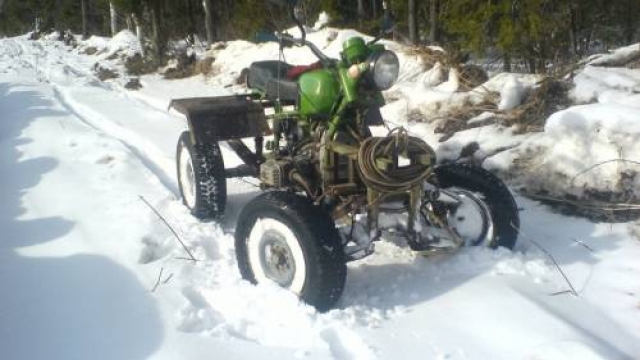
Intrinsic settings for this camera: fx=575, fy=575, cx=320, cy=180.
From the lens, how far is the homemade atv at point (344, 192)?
2.88 m

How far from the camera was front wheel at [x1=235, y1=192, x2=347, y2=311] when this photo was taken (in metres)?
2.78

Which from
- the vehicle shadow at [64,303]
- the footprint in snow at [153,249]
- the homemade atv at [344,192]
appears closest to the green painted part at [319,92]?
the homemade atv at [344,192]

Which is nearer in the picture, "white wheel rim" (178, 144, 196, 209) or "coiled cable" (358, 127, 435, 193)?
"coiled cable" (358, 127, 435, 193)

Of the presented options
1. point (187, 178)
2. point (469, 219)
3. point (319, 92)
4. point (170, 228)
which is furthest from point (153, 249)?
point (469, 219)

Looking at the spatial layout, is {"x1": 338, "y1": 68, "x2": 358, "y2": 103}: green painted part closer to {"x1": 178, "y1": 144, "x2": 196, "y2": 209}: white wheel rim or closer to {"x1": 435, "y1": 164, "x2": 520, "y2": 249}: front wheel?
{"x1": 435, "y1": 164, "x2": 520, "y2": 249}: front wheel

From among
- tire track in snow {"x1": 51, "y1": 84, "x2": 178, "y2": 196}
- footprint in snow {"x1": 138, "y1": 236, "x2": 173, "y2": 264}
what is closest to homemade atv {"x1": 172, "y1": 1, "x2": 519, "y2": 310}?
footprint in snow {"x1": 138, "y1": 236, "x2": 173, "y2": 264}

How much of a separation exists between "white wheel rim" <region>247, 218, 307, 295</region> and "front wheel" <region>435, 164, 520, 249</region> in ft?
3.08

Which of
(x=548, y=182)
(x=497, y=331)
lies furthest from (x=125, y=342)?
(x=548, y=182)

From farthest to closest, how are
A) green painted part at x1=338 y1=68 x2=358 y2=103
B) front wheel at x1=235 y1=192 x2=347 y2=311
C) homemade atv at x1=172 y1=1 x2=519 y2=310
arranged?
green painted part at x1=338 y1=68 x2=358 y2=103, homemade atv at x1=172 y1=1 x2=519 y2=310, front wheel at x1=235 y1=192 x2=347 y2=311

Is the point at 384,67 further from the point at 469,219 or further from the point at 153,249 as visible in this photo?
the point at 153,249

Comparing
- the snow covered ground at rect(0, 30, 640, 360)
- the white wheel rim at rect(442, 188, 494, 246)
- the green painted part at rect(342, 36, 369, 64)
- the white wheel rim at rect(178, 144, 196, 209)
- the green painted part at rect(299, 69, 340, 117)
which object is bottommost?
the snow covered ground at rect(0, 30, 640, 360)

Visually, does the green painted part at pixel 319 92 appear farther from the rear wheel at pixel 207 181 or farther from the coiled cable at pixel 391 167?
the rear wheel at pixel 207 181

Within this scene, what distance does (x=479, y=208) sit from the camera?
335 cm

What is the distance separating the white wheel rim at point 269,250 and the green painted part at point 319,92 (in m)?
0.85
